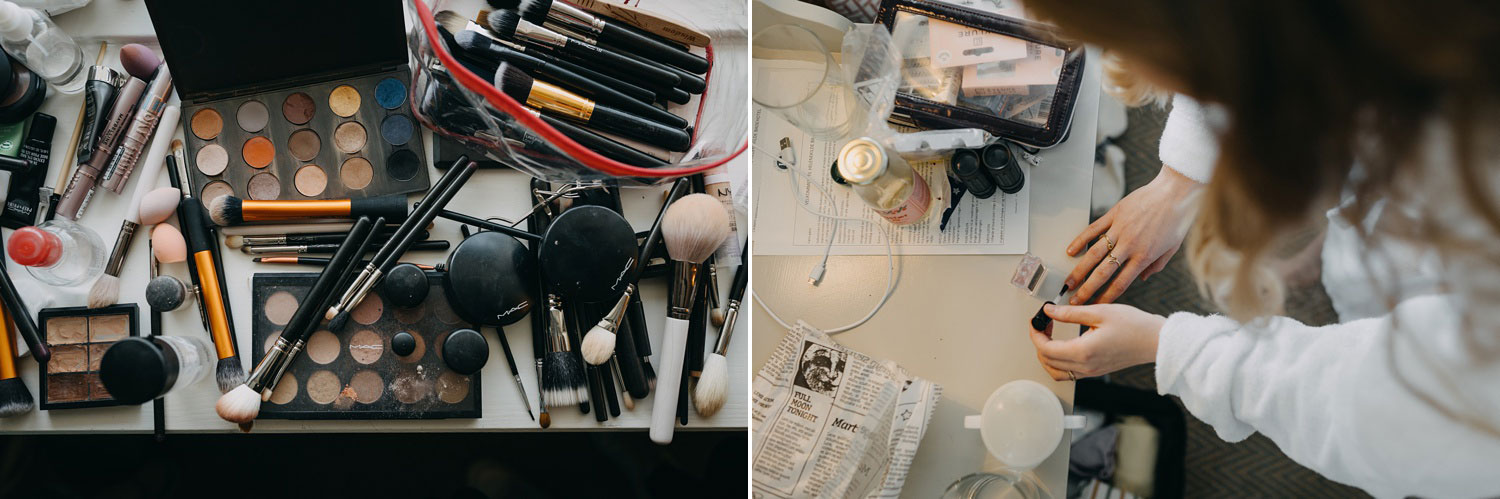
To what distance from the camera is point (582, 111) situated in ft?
2.28

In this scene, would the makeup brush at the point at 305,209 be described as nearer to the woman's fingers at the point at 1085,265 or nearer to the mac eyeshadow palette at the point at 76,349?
the mac eyeshadow palette at the point at 76,349

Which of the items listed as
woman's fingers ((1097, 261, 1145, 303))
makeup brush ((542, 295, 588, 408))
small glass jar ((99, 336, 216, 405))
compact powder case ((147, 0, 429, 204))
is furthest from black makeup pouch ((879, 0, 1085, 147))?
small glass jar ((99, 336, 216, 405))

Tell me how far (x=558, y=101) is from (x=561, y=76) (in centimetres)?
2

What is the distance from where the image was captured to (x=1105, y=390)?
3.49 ft

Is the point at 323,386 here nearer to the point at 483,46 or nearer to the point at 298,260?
the point at 298,260

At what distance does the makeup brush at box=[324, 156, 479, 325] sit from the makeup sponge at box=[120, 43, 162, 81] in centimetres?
30

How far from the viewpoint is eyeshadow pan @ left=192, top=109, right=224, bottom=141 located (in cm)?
78

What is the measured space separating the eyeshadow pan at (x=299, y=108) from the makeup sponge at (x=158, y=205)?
13 centimetres

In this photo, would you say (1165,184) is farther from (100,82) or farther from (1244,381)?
(100,82)

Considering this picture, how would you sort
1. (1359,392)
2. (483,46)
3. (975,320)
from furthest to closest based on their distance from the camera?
(975,320), (483,46), (1359,392)

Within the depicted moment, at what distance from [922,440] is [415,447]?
0.80 metres

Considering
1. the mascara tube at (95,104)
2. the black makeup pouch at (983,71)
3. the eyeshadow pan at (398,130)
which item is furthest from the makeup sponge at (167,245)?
the black makeup pouch at (983,71)

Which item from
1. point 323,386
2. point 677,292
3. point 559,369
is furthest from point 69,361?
point 677,292

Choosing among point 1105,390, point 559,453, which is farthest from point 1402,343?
point 559,453
